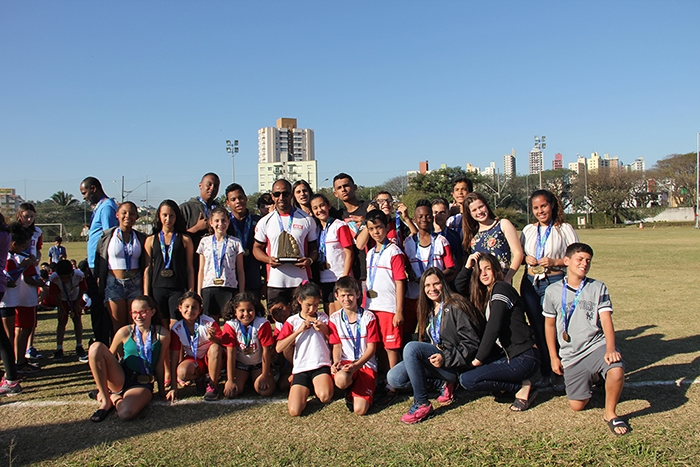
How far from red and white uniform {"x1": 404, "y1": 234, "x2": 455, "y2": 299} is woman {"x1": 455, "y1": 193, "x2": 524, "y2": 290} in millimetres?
254

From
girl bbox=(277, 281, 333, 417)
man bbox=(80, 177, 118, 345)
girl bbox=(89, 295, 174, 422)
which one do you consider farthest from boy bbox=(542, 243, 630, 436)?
man bbox=(80, 177, 118, 345)

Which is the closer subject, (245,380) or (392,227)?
(245,380)

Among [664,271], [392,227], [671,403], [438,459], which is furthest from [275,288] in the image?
[664,271]

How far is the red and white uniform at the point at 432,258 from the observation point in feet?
17.2

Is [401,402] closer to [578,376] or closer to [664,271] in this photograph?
[578,376]

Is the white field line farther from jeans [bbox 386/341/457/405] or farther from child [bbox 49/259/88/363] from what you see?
child [bbox 49/259/88/363]

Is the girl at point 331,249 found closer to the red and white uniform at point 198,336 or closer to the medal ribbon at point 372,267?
the medal ribbon at point 372,267

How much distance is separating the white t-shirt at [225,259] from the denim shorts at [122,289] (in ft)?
2.23

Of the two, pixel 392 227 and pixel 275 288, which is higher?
pixel 392 227

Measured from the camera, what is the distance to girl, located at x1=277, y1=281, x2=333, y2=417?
15.3 feet

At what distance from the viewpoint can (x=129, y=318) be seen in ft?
18.0

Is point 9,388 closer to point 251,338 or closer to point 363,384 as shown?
point 251,338

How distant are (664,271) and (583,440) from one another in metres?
12.8

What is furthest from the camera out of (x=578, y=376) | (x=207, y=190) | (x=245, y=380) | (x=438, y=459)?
(x=207, y=190)
